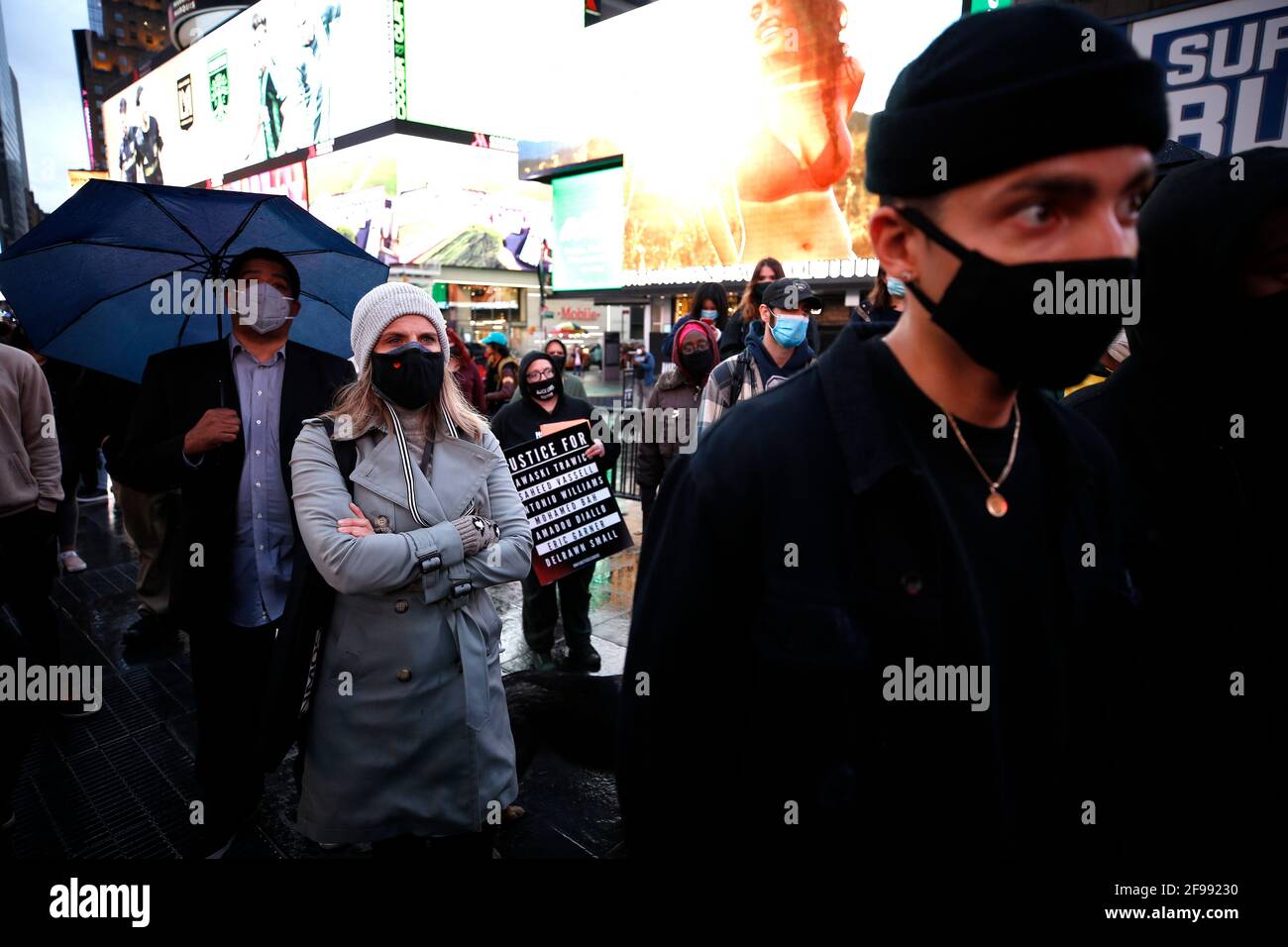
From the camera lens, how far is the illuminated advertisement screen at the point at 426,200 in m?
47.9

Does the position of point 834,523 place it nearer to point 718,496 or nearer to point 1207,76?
point 718,496

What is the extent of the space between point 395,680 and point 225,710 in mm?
1091

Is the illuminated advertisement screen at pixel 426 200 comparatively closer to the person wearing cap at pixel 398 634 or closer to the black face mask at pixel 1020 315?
the person wearing cap at pixel 398 634

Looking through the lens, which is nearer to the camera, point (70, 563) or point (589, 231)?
point (70, 563)

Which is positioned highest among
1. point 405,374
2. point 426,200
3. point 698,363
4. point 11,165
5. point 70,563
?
point 11,165

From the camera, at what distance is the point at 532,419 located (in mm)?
4930

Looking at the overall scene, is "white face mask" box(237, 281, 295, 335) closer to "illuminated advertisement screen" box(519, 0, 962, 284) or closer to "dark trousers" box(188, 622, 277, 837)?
"dark trousers" box(188, 622, 277, 837)

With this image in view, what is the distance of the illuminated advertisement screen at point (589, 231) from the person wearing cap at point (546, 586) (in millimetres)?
31290

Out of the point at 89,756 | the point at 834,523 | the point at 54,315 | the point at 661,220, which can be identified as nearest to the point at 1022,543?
the point at 834,523

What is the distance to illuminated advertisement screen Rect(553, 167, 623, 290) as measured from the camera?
118 feet

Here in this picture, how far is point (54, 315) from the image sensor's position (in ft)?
10.5

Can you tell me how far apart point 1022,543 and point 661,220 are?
108 ft

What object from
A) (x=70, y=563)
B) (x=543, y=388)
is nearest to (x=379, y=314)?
(x=543, y=388)

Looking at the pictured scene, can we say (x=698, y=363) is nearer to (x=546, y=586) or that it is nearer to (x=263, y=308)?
(x=546, y=586)
